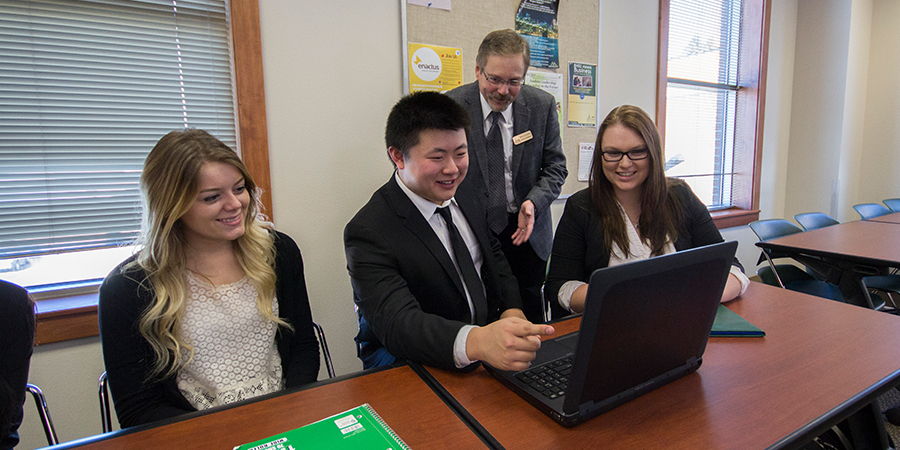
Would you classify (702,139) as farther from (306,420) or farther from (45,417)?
(45,417)

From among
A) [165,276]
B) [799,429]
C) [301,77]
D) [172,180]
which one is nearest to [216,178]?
[172,180]

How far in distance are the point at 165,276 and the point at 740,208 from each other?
16.9 feet

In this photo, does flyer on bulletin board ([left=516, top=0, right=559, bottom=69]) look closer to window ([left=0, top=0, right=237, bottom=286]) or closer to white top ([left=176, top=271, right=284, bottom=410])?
window ([left=0, top=0, right=237, bottom=286])

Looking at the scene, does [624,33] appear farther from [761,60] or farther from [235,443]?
[235,443]

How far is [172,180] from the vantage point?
121cm

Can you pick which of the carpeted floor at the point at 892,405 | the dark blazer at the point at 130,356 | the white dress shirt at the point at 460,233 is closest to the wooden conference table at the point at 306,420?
the white dress shirt at the point at 460,233

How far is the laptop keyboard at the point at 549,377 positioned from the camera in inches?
35.4

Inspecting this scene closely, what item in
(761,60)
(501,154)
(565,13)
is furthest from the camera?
(761,60)

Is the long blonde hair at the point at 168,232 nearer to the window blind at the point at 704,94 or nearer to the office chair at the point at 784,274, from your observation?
the office chair at the point at 784,274

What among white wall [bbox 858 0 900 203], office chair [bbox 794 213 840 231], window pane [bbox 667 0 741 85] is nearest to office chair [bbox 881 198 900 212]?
white wall [bbox 858 0 900 203]

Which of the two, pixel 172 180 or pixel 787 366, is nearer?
pixel 787 366

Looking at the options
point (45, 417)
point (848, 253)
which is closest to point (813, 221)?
point (848, 253)

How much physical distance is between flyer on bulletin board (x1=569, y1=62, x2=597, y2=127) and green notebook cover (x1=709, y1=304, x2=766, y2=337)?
6.89 ft

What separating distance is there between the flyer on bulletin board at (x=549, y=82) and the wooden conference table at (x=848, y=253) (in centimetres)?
147
